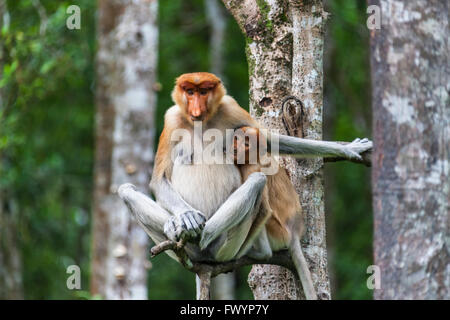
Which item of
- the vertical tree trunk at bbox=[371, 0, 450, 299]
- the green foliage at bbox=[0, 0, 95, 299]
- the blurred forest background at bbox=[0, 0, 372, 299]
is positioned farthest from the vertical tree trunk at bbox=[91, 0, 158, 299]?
the vertical tree trunk at bbox=[371, 0, 450, 299]

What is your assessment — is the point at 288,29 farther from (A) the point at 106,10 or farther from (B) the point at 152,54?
(A) the point at 106,10

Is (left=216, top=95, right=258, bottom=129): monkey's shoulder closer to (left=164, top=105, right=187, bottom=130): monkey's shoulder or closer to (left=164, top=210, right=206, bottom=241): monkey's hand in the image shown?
(left=164, top=105, right=187, bottom=130): monkey's shoulder

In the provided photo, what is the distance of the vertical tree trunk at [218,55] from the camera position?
33.3 ft

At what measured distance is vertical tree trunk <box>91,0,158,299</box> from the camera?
661cm

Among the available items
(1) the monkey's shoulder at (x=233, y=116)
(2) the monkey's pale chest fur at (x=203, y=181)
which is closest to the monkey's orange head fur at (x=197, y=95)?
(1) the monkey's shoulder at (x=233, y=116)

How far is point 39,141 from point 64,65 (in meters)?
3.40

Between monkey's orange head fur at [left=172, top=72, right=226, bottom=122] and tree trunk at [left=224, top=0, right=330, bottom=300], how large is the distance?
15.4 inches

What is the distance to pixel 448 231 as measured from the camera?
2641mm

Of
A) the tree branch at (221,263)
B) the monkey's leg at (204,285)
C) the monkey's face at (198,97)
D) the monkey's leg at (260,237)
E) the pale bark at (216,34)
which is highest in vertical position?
the pale bark at (216,34)

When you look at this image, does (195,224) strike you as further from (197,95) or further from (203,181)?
(197,95)

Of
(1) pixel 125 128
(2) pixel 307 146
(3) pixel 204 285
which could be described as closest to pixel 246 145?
(2) pixel 307 146

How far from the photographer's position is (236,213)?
4.13 meters

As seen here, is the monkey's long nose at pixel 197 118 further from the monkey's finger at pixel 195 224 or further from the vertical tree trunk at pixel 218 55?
the vertical tree trunk at pixel 218 55
